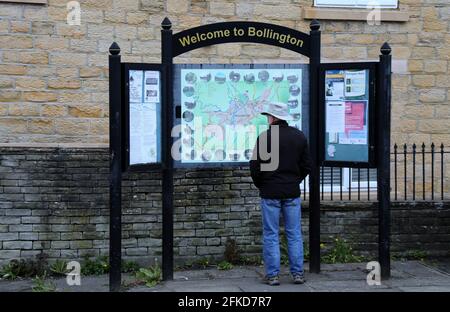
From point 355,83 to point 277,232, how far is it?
6.05 ft

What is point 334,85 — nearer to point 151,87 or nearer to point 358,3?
point 151,87

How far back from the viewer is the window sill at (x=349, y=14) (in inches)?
344

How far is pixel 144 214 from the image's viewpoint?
314 inches

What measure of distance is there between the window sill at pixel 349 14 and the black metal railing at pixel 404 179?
1.77 meters

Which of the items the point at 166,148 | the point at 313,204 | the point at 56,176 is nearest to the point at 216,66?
the point at 166,148

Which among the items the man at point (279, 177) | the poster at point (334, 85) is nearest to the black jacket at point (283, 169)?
the man at point (279, 177)

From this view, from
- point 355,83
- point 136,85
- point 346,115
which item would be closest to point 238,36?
point 136,85

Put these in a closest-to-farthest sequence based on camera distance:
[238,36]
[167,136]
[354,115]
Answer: [167,136], [238,36], [354,115]

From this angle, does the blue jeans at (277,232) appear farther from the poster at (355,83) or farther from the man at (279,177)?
the poster at (355,83)

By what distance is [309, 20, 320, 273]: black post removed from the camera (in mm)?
7199

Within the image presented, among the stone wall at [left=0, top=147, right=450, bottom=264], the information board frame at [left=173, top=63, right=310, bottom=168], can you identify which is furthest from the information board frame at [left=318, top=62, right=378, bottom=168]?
the stone wall at [left=0, top=147, right=450, bottom=264]

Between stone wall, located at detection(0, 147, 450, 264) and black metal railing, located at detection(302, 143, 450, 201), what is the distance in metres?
0.48

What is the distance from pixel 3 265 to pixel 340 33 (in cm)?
532

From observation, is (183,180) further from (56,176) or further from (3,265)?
(3,265)
